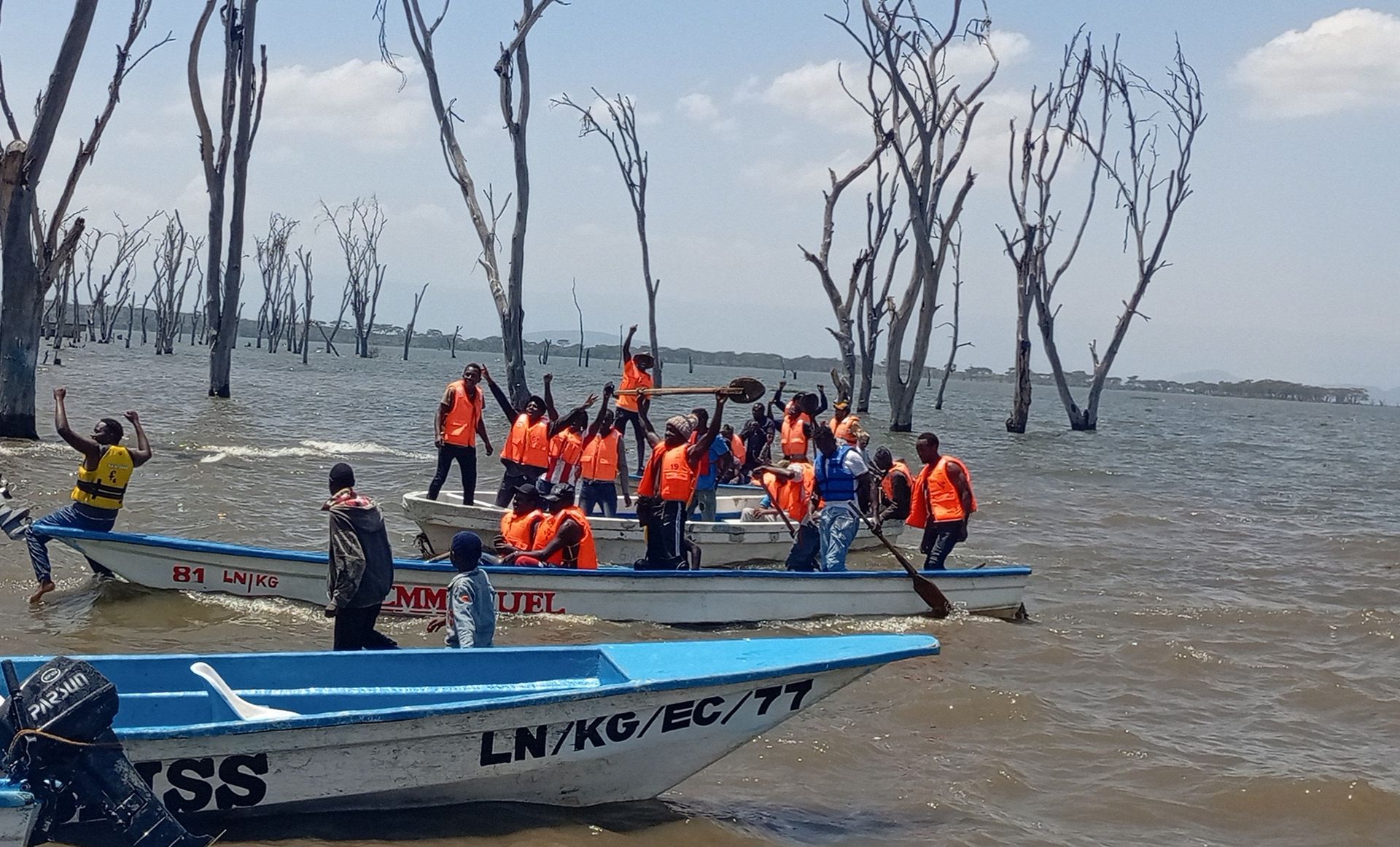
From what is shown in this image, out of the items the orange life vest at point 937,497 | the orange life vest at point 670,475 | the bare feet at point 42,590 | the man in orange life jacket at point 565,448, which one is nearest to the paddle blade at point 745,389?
the orange life vest at point 670,475

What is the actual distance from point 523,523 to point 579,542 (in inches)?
22.5

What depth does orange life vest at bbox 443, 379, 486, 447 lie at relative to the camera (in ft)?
41.8

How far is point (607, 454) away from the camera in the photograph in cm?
1323

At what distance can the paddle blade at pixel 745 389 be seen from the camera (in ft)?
35.8

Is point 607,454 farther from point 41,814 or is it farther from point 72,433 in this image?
point 41,814

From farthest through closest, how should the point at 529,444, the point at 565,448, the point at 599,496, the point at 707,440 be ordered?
the point at 599,496
the point at 565,448
the point at 529,444
the point at 707,440

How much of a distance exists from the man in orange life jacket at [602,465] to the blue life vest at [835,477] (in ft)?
10.0

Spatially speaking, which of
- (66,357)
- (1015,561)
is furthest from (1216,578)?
(66,357)

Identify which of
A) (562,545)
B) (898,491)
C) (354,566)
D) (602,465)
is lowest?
(562,545)

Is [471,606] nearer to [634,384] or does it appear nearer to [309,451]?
[634,384]

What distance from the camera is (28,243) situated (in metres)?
19.0

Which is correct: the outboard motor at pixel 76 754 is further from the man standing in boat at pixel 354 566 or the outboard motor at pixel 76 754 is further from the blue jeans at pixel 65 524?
the blue jeans at pixel 65 524

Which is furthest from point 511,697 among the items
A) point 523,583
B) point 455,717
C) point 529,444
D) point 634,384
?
point 634,384

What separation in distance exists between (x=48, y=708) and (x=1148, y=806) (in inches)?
246
